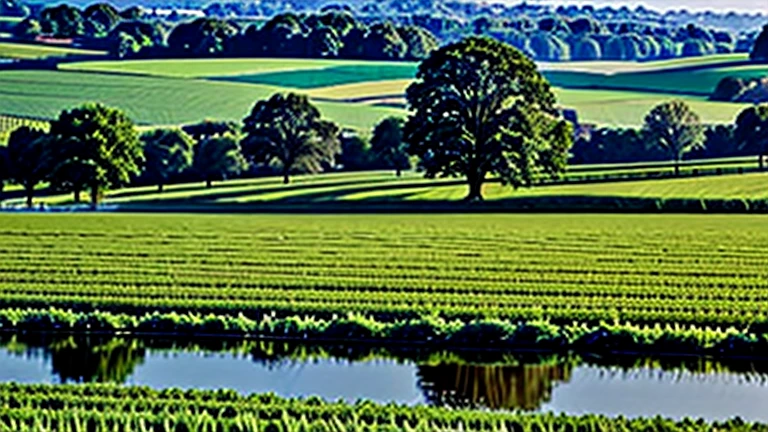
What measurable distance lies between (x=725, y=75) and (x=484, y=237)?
117784 mm

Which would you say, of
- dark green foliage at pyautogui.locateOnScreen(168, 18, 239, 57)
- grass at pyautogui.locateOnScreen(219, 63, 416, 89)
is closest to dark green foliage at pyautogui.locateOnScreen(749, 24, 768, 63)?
grass at pyautogui.locateOnScreen(219, 63, 416, 89)

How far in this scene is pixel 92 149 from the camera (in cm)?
8894

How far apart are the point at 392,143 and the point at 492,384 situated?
7424 centimetres

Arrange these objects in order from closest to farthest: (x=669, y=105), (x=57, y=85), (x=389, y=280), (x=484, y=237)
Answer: (x=389, y=280), (x=484, y=237), (x=669, y=105), (x=57, y=85)

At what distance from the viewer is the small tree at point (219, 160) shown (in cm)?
10856

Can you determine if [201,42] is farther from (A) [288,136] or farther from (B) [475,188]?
(B) [475,188]

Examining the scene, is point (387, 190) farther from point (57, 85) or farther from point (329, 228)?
point (57, 85)

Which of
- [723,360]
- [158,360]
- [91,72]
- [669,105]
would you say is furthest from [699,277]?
[91,72]

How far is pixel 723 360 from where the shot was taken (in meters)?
39.2

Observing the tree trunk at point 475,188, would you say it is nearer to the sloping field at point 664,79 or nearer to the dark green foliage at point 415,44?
the sloping field at point 664,79

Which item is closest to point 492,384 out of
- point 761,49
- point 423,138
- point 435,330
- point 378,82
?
point 435,330

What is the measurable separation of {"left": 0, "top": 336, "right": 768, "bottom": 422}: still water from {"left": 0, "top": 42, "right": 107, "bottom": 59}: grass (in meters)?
141

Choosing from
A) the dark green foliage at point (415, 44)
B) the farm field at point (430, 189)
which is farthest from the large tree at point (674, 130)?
the dark green foliage at point (415, 44)

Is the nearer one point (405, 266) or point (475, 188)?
point (405, 266)
